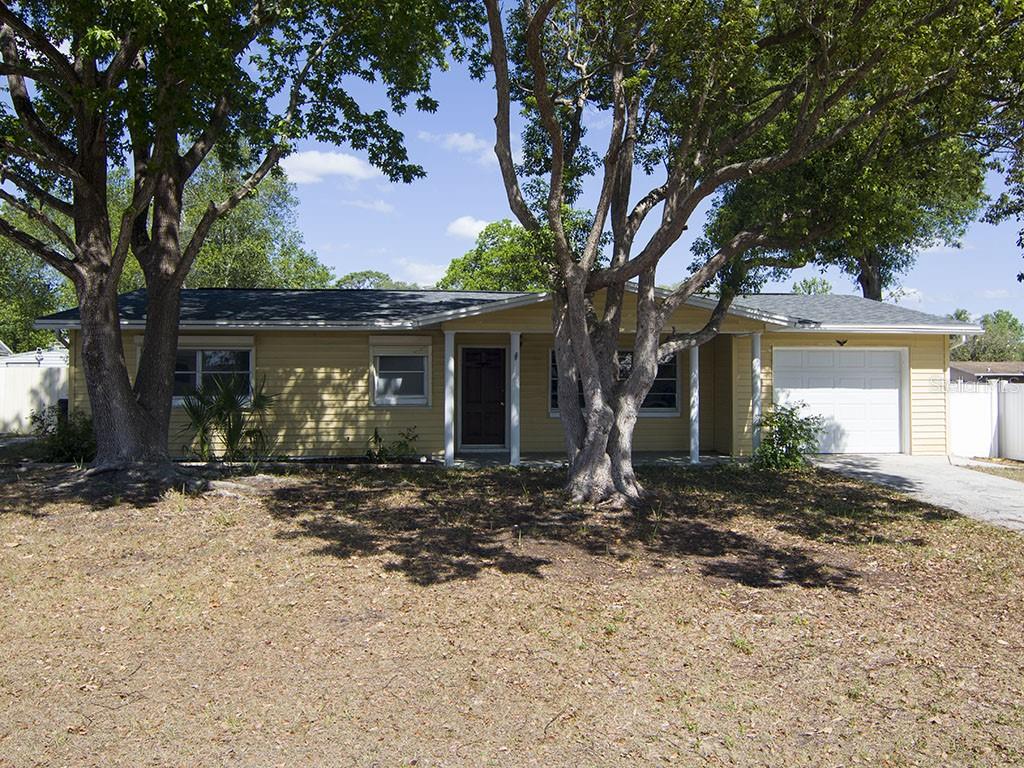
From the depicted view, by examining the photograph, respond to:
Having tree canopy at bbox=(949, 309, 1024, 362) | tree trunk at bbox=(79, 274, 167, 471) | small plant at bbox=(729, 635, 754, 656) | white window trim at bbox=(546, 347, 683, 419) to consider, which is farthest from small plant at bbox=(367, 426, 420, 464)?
tree canopy at bbox=(949, 309, 1024, 362)

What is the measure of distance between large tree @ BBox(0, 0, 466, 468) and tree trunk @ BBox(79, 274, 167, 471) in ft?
0.05

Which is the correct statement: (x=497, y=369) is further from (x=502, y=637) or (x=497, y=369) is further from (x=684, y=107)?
(x=502, y=637)

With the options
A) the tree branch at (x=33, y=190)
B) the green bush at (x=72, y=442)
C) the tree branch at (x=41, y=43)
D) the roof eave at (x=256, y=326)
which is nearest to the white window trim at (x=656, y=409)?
the roof eave at (x=256, y=326)

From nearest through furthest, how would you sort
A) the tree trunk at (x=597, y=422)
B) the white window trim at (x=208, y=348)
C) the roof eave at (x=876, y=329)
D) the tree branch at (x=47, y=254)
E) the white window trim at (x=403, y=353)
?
the tree trunk at (x=597, y=422), the tree branch at (x=47, y=254), the white window trim at (x=208, y=348), the white window trim at (x=403, y=353), the roof eave at (x=876, y=329)

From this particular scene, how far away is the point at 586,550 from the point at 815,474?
672cm

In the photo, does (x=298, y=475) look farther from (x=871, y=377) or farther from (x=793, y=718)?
(x=871, y=377)

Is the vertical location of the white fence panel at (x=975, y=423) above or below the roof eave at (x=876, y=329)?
below

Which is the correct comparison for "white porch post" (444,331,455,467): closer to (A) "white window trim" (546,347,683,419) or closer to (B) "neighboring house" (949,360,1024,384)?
(A) "white window trim" (546,347,683,419)

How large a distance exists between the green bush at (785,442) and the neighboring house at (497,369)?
69cm

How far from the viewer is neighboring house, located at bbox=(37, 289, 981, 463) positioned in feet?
45.2

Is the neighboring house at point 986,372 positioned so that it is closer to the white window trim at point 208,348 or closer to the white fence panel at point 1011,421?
the white fence panel at point 1011,421

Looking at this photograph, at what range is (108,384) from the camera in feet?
33.3

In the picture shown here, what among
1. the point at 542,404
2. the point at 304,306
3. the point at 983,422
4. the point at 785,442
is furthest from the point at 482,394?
the point at 983,422

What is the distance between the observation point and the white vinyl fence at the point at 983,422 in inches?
625
